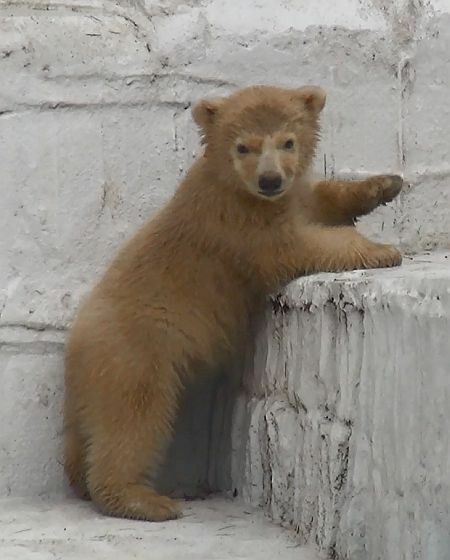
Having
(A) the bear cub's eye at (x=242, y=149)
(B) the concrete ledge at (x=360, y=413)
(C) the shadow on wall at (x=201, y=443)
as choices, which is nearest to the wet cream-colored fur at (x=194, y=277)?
(A) the bear cub's eye at (x=242, y=149)

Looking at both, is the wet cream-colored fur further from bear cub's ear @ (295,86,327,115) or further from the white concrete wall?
the white concrete wall

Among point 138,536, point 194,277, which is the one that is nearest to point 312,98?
point 194,277

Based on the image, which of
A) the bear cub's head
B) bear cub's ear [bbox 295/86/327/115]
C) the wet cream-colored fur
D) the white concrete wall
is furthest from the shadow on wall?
bear cub's ear [bbox 295/86/327/115]

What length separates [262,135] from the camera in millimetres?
2857

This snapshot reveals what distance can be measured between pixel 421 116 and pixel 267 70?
0.50 meters

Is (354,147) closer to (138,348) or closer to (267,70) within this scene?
(267,70)

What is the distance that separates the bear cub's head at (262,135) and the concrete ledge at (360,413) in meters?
0.28

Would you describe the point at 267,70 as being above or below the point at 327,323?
above

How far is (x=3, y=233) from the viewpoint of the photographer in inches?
123

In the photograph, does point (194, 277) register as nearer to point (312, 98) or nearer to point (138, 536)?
point (312, 98)

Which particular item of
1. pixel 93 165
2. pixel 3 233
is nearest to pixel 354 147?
pixel 93 165

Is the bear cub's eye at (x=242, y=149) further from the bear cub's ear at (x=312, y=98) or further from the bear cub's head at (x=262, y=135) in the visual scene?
the bear cub's ear at (x=312, y=98)

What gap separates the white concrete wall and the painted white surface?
25 cm

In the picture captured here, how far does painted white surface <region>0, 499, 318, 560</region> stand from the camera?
8.42 ft
